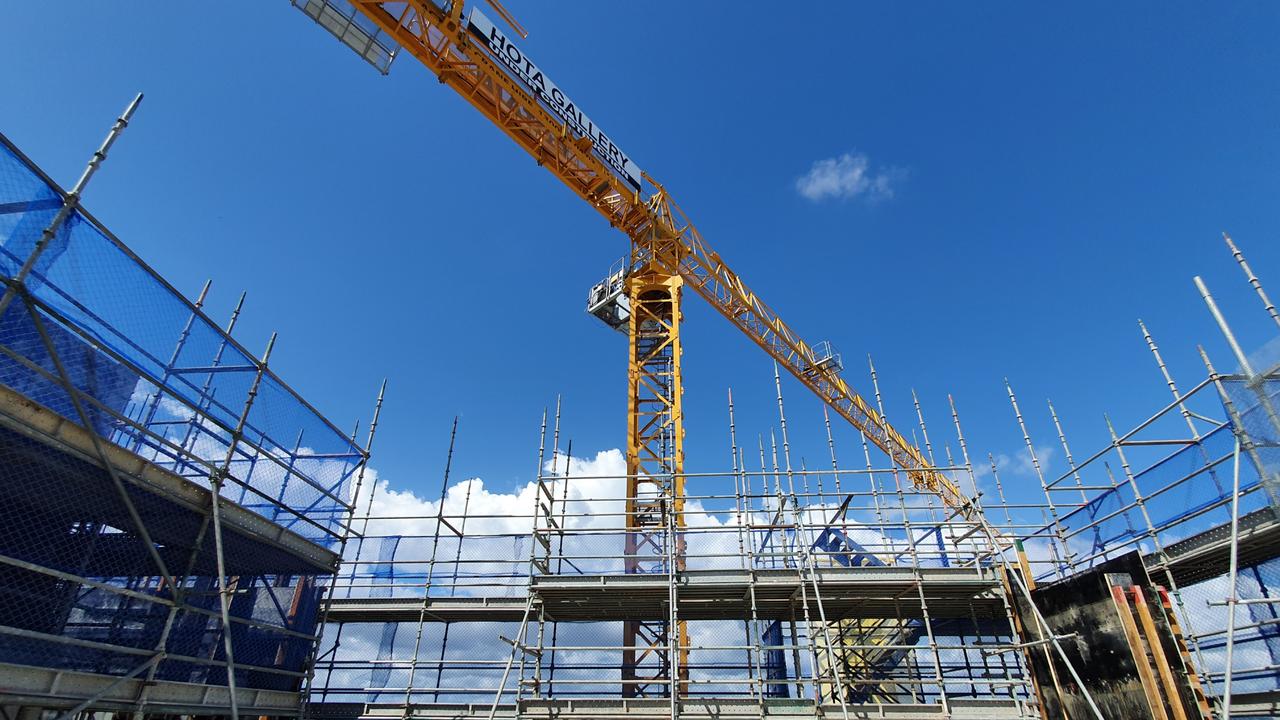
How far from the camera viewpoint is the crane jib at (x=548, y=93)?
50.2 feet

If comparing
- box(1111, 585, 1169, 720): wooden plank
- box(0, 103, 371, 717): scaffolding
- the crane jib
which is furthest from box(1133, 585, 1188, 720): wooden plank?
the crane jib

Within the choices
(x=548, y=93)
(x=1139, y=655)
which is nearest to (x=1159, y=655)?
(x=1139, y=655)

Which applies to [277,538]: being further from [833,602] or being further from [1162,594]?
[1162,594]

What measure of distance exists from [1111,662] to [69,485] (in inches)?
451

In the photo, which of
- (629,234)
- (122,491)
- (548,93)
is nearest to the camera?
(122,491)

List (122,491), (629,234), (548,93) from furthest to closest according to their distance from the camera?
(629,234) < (548,93) < (122,491)

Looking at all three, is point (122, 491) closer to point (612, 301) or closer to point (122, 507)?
point (122, 507)

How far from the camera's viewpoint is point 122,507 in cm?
662

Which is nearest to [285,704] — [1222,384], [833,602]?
[833,602]

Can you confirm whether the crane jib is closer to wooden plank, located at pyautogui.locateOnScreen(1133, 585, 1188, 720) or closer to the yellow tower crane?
the yellow tower crane

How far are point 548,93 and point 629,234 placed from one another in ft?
19.7

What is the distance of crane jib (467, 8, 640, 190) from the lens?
1530cm

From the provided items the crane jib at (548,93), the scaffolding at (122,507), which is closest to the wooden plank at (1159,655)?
the scaffolding at (122,507)

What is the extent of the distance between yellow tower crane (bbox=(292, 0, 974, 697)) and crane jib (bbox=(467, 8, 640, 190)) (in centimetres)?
3
